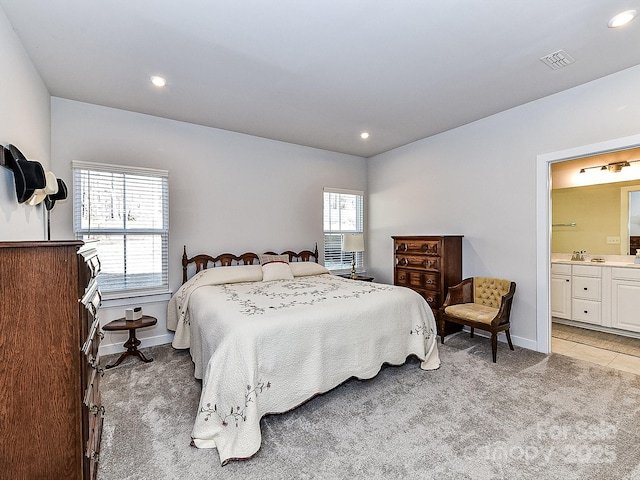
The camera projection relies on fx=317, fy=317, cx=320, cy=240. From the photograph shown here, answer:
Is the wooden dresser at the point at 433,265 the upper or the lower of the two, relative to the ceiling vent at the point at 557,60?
lower

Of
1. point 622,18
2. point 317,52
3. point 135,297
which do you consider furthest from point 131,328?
point 622,18

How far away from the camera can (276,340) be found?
2238 millimetres

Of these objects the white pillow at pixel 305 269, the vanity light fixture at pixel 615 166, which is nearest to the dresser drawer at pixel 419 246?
the white pillow at pixel 305 269

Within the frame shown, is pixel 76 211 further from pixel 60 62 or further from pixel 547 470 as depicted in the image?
pixel 547 470

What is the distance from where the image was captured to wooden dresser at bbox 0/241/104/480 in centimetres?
117

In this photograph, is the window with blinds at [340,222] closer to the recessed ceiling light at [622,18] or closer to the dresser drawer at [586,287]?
the dresser drawer at [586,287]

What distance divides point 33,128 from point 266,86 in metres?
2.04

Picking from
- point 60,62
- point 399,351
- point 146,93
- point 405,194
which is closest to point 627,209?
point 405,194

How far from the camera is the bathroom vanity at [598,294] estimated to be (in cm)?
397

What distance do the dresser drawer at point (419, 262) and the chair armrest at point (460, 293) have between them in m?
0.32

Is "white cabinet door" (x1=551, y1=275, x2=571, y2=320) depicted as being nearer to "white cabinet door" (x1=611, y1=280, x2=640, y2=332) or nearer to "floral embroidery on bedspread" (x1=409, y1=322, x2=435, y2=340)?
"white cabinet door" (x1=611, y1=280, x2=640, y2=332)

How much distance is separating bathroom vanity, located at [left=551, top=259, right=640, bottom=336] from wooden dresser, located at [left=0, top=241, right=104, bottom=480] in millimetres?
5538

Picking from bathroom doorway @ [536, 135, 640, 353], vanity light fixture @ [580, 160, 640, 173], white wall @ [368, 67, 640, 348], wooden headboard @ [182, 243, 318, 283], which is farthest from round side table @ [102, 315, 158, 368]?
vanity light fixture @ [580, 160, 640, 173]

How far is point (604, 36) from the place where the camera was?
2.40m
